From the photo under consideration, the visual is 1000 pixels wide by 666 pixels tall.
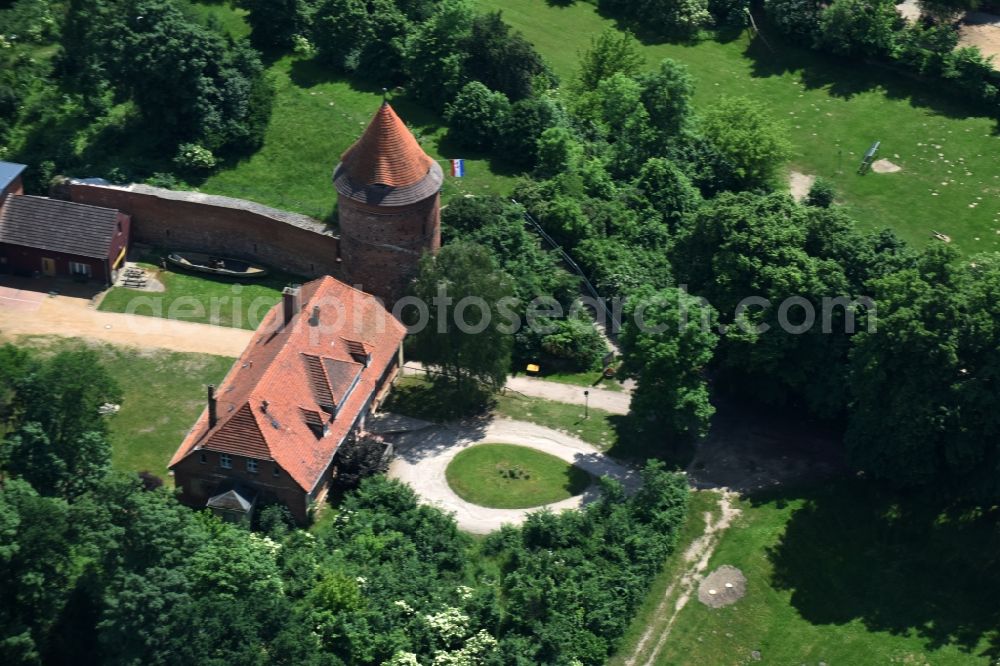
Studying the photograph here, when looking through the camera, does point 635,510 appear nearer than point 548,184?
Yes

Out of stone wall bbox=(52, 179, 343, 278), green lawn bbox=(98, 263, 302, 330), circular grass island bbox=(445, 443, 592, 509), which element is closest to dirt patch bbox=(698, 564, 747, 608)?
circular grass island bbox=(445, 443, 592, 509)

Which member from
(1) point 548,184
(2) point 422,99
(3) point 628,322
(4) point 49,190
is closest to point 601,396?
(3) point 628,322

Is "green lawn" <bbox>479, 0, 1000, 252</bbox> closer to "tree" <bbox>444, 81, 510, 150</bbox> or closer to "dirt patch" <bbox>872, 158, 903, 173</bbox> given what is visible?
"dirt patch" <bbox>872, 158, 903, 173</bbox>

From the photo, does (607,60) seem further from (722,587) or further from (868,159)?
(722,587)

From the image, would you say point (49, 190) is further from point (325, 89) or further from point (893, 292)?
point (893, 292)

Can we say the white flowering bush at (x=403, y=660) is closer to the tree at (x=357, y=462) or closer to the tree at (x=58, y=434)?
the tree at (x=357, y=462)

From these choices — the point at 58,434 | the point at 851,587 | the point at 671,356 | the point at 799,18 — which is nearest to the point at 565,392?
the point at 671,356
